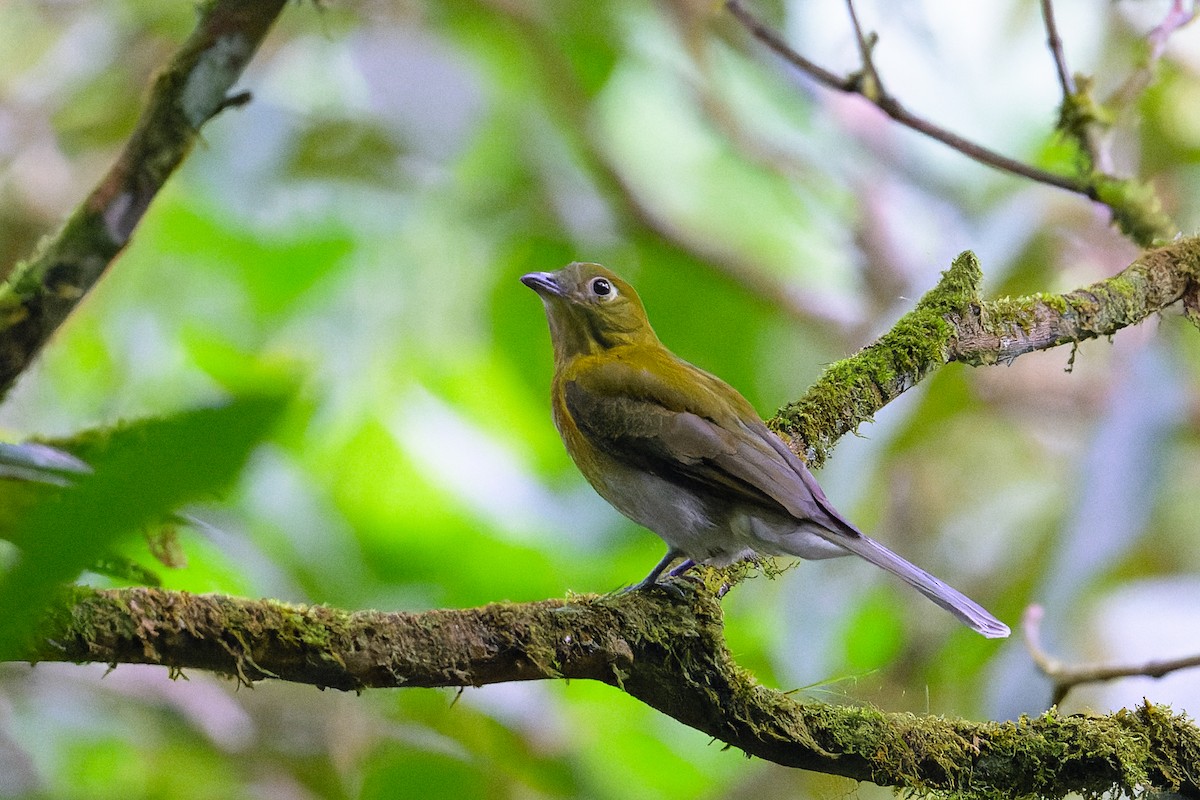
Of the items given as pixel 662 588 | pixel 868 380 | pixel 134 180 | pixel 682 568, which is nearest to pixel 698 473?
pixel 682 568

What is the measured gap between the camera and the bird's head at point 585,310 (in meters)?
3.20

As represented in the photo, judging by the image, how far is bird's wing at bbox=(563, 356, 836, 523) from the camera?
243 cm

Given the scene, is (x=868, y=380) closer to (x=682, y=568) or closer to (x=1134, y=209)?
Result: (x=682, y=568)

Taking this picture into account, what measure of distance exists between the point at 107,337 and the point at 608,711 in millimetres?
2656

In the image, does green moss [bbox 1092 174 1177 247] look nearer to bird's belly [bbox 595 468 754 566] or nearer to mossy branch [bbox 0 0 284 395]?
bird's belly [bbox 595 468 754 566]

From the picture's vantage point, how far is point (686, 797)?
12.5 feet

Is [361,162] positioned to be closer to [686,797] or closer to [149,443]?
[686,797]

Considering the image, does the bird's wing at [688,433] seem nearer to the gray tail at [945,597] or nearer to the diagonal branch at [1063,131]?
the gray tail at [945,597]

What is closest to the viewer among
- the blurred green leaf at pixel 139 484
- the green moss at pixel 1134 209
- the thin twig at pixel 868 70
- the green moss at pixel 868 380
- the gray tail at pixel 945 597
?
the blurred green leaf at pixel 139 484

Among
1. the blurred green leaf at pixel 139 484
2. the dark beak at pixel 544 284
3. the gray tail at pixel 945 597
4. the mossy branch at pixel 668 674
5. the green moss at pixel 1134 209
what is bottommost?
the blurred green leaf at pixel 139 484

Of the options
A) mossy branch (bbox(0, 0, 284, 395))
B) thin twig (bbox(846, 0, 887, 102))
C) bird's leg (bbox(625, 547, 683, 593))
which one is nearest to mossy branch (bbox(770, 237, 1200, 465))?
bird's leg (bbox(625, 547, 683, 593))

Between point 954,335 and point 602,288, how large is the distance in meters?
1.00

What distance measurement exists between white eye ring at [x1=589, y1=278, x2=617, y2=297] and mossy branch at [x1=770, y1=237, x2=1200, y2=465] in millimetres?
684

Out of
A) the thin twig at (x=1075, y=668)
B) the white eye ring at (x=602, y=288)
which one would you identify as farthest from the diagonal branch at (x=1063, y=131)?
the thin twig at (x=1075, y=668)
